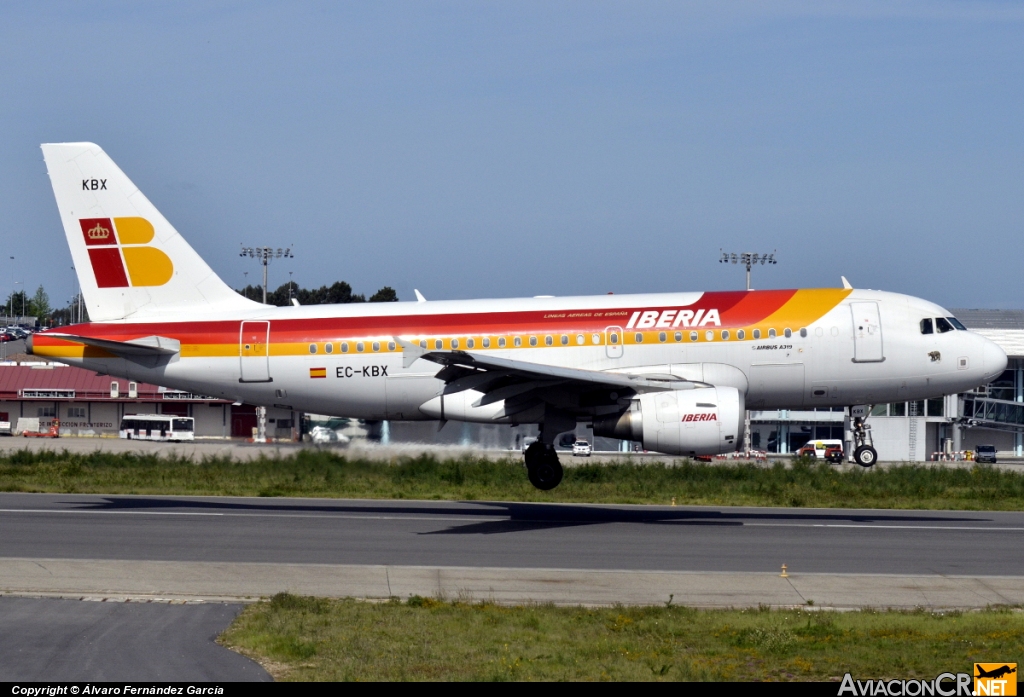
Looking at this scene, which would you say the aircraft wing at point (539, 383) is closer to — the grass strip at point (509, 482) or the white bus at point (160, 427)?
the grass strip at point (509, 482)

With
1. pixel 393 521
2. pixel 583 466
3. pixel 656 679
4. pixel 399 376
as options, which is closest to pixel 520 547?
pixel 393 521

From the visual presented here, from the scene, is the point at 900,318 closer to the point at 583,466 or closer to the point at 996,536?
the point at 996,536

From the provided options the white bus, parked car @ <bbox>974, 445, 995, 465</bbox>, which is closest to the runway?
the white bus

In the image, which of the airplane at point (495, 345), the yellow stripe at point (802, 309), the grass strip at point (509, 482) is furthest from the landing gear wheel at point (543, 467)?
the yellow stripe at point (802, 309)

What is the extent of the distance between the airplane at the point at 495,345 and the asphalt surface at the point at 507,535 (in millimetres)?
2272

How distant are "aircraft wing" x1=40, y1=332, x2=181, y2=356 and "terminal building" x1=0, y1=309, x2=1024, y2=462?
41.2 m

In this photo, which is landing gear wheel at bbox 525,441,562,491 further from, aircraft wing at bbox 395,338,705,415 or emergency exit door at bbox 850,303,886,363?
emergency exit door at bbox 850,303,886,363

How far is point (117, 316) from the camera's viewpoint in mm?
26844

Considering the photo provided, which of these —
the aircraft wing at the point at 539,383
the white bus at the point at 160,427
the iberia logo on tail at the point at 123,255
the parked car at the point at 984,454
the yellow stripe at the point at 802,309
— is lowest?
the parked car at the point at 984,454

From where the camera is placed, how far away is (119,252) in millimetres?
27031

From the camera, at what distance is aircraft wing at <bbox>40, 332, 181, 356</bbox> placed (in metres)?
25.6

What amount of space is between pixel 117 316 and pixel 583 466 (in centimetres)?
1623

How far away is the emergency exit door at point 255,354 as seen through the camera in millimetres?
25891

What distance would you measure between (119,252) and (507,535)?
12.5m
